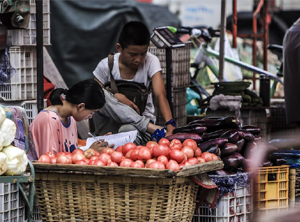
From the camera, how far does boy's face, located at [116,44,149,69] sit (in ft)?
18.4

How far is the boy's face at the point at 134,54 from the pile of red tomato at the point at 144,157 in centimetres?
176

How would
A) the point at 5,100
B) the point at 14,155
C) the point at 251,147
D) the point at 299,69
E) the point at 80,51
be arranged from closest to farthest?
the point at 14,155 < the point at 251,147 < the point at 5,100 < the point at 299,69 < the point at 80,51

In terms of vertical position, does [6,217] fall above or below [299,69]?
below

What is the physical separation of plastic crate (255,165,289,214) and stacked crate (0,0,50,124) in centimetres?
255

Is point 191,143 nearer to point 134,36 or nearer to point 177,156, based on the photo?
point 177,156

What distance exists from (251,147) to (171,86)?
2271 millimetres

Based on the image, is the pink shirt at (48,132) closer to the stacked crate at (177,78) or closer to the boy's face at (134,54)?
the boy's face at (134,54)

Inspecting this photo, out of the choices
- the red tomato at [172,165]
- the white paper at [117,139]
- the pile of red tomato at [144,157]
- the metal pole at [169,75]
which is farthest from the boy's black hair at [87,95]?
the metal pole at [169,75]

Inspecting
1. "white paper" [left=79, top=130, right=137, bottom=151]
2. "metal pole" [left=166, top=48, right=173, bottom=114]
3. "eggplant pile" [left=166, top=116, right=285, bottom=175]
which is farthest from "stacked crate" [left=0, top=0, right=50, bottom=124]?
"eggplant pile" [left=166, top=116, right=285, bottom=175]

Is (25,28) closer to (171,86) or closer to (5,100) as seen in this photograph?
(5,100)

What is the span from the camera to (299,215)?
2.31 metres

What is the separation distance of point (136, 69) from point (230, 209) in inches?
93.0

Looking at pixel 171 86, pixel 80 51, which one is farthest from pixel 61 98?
pixel 80 51

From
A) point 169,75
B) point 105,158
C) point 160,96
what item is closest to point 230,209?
point 105,158
